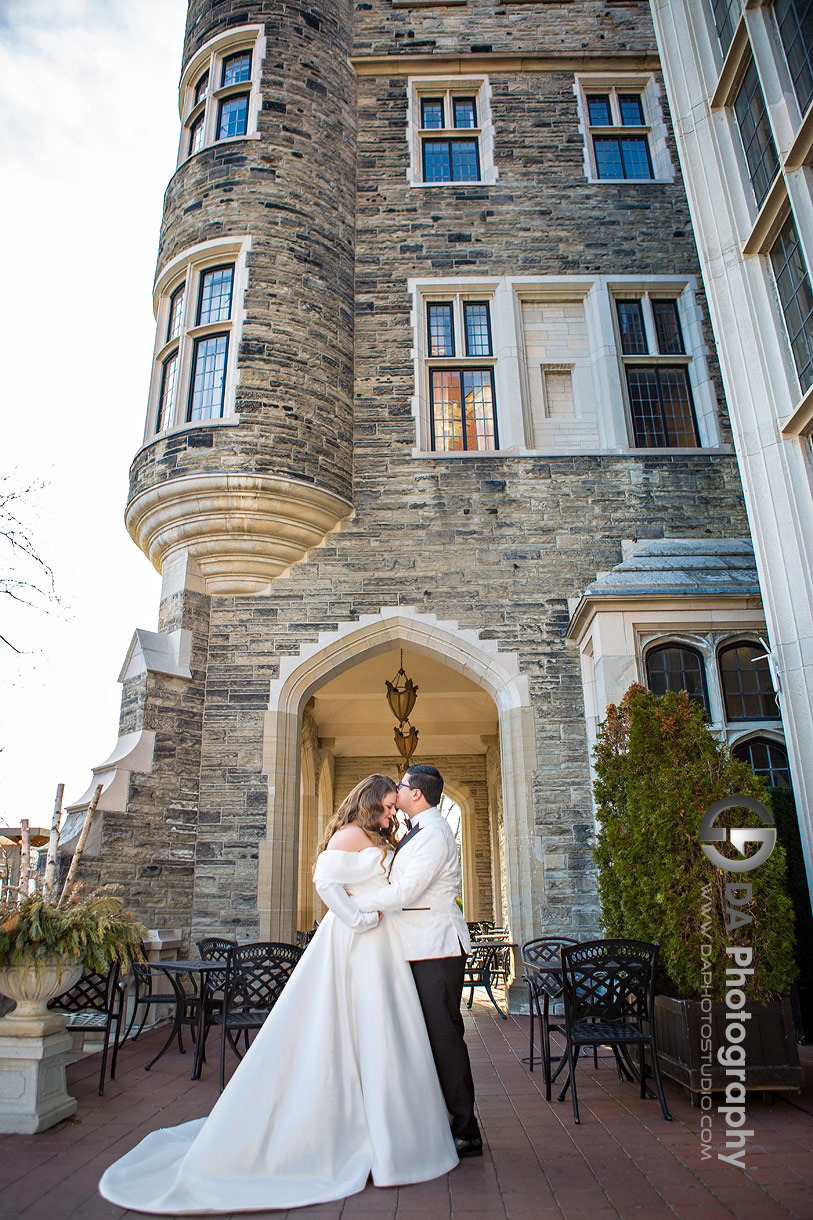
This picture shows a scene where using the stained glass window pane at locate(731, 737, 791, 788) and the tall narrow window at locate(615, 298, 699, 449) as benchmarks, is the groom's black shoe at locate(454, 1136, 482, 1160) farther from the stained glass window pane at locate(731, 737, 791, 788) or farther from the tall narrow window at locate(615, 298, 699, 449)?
the tall narrow window at locate(615, 298, 699, 449)

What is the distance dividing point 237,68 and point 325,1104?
1182 cm

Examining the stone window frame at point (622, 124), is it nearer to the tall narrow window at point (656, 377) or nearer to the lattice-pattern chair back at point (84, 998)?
the tall narrow window at point (656, 377)

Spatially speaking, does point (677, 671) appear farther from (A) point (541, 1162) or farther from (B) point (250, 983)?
(A) point (541, 1162)

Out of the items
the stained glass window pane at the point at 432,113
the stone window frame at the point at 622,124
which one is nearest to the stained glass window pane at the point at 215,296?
the stained glass window pane at the point at 432,113

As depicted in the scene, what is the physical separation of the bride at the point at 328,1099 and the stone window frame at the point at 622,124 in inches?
409

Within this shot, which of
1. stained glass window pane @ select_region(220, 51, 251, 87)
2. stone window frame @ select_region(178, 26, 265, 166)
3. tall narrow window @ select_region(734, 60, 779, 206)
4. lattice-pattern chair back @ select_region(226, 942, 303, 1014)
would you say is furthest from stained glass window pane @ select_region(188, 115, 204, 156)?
lattice-pattern chair back @ select_region(226, 942, 303, 1014)

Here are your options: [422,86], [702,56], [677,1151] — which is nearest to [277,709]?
[677,1151]

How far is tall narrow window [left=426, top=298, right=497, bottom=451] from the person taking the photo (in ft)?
32.5

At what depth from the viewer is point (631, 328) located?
34.0 ft

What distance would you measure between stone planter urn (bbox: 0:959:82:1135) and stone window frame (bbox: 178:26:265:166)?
9.41 metres

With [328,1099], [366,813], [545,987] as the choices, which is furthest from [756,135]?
[328,1099]

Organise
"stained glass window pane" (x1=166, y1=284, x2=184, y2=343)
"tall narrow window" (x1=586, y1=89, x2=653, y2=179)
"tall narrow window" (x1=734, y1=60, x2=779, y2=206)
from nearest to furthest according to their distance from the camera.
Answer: "tall narrow window" (x1=734, y1=60, x2=779, y2=206)
"stained glass window pane" (x1=166, y1=284, x2=184, y2=343)
"tall narrow window" (x1=586, y1=89, x2=653, y2=179)

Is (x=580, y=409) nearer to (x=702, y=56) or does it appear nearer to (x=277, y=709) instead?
(x=702, y=56)

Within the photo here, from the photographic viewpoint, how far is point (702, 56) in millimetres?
7500
